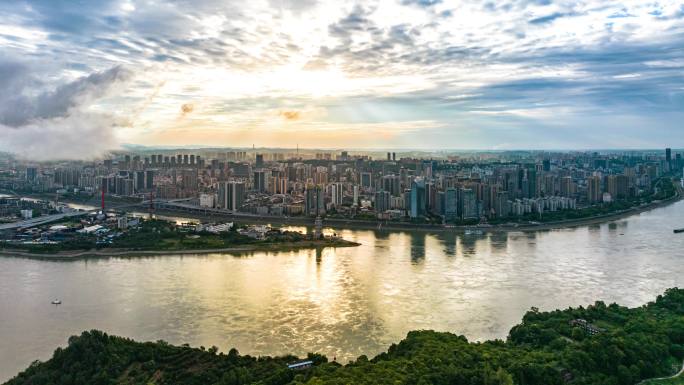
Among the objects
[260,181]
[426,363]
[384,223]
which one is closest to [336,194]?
[384,223]

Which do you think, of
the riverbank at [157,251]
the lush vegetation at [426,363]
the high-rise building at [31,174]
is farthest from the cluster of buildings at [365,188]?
the lush vegetation at [426,363]

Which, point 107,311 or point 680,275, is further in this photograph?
point 680,275

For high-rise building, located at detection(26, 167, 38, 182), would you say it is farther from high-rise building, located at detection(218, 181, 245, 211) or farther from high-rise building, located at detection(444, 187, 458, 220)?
high-rise building, located at detection(444, 187, 458, 220)

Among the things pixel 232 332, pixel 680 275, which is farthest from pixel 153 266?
pixel 680 275

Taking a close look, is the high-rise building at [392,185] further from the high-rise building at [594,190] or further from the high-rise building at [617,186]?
the high-rise building at [617,186]

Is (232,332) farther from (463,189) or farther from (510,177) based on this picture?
(510,177)

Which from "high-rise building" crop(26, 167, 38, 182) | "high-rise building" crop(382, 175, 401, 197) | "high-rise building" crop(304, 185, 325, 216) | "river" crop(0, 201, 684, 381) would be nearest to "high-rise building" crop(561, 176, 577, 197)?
"high-rise building" crop(382, 175, 401, 197)
